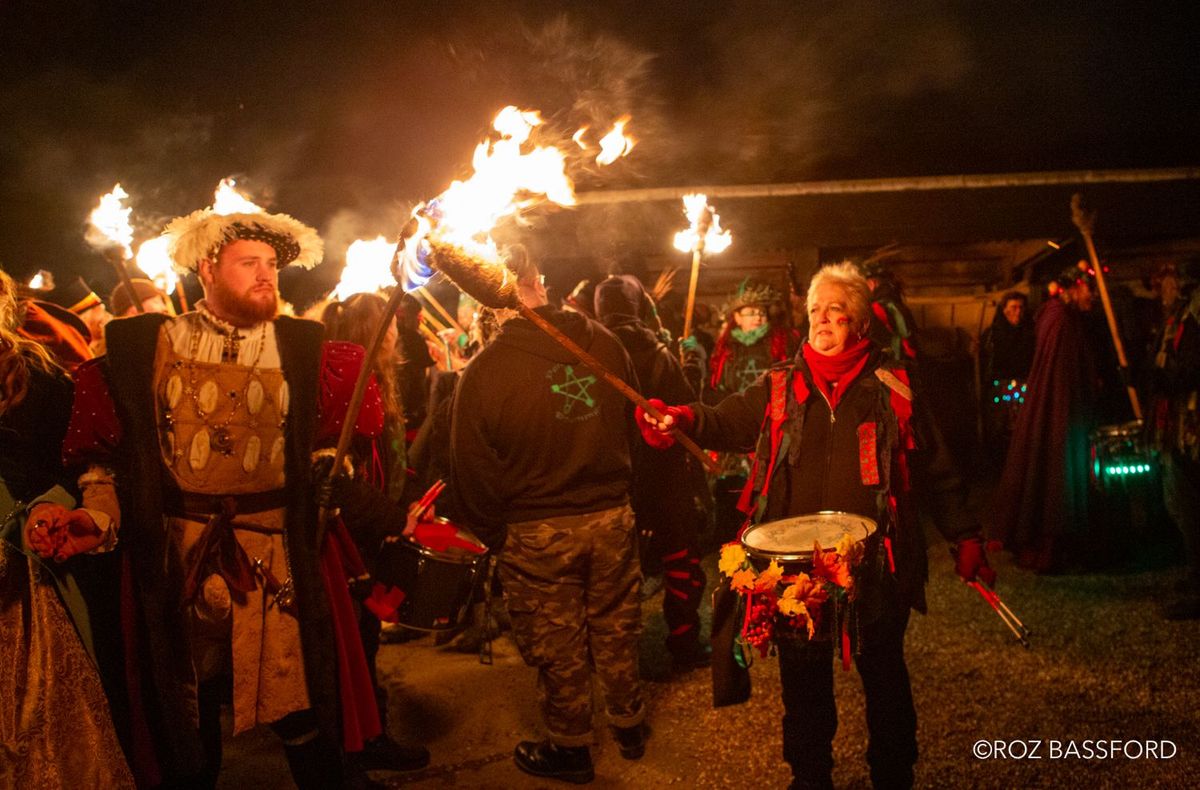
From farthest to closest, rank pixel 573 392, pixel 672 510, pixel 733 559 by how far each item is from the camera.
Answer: pixel 672 510 < pixel 573 392 < pixel 733 559

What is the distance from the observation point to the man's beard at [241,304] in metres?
3.00

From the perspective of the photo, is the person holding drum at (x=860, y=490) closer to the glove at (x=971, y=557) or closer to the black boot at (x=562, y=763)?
the glove at (x=971, y=557)

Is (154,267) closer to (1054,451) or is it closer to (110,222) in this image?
(110,222)

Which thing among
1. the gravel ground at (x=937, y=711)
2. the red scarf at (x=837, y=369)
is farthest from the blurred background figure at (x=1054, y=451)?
the red scarf at (x=837, y=369)

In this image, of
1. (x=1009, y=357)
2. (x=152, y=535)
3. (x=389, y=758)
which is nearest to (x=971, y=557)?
(x=389, y=758)

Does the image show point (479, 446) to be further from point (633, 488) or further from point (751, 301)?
point (751, 301)

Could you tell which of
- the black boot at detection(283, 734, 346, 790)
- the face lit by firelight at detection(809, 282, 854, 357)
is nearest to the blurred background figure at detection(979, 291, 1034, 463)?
the face lit by firelight at detection(809, 282, 854, 357)

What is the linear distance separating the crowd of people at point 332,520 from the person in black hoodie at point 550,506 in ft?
0.04

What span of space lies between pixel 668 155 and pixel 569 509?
7536 millimetres

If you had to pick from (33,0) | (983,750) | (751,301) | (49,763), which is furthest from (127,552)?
(33,0)

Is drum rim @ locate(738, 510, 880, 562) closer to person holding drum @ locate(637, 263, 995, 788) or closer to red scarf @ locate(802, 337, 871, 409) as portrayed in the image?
person holding drum @ locate(637, 263, 995, 788)

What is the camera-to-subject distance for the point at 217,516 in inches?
111

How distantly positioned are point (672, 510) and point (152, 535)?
3.10m

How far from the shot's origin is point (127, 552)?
9.23ft
